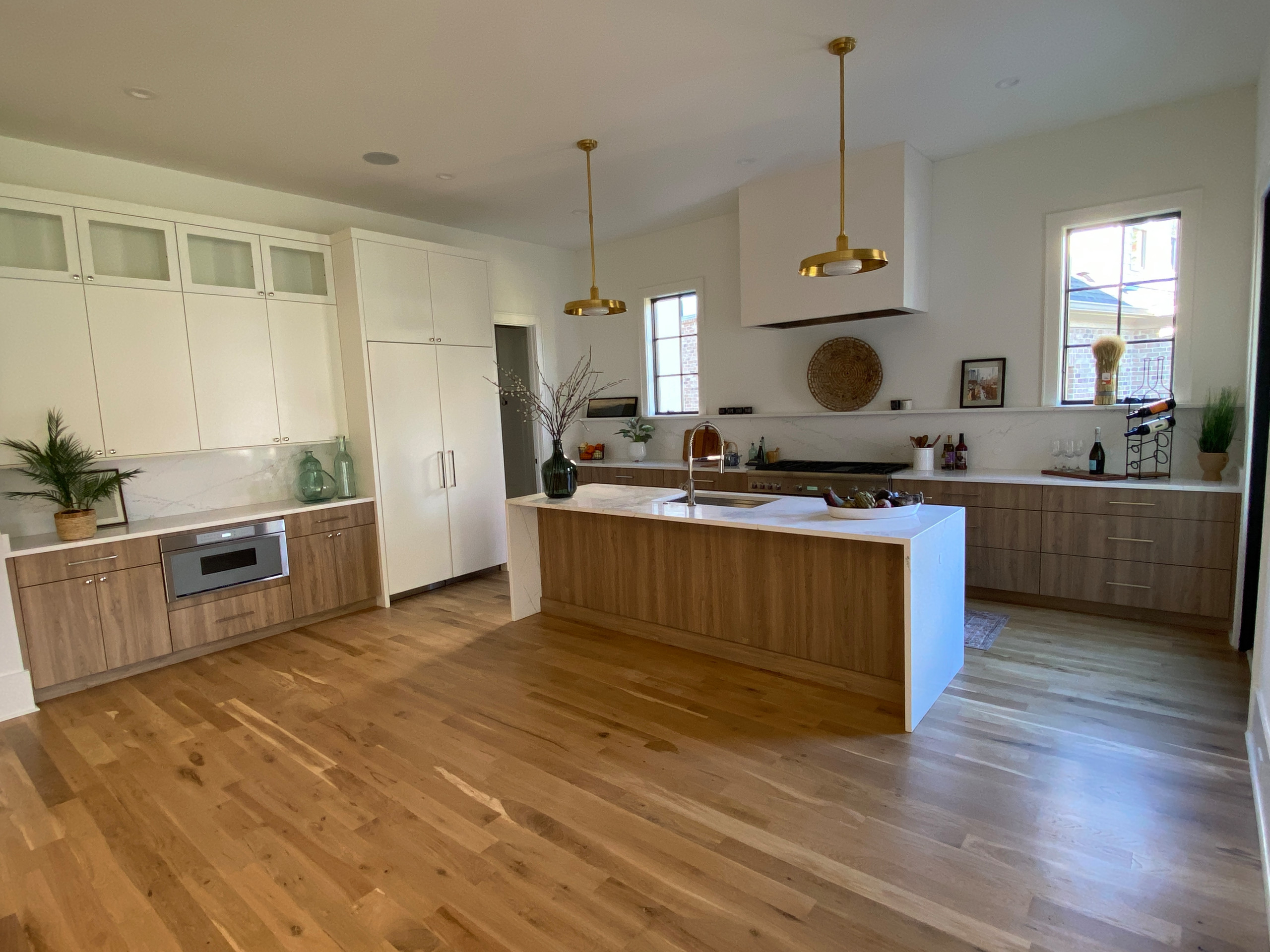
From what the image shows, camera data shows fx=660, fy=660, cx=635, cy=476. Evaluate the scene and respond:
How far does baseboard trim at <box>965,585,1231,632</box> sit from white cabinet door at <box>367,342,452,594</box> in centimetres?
385

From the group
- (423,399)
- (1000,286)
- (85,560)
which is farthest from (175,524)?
(1000,286)

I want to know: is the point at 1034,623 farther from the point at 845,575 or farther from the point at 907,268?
the point at 907,268

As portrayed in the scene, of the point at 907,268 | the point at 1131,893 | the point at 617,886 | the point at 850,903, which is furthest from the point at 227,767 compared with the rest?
the point at 907,268

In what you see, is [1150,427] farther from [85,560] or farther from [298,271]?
[85,560]

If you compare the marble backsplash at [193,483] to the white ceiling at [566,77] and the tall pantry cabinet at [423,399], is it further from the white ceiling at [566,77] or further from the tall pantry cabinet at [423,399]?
the white ceiling at [566,77]

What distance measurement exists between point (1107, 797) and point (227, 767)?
3.28 meters

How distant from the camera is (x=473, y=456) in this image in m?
5.38

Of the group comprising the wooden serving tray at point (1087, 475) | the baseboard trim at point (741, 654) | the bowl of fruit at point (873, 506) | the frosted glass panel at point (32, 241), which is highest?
the frosted glass panel at point (32, 241)

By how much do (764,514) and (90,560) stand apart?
353 centimetres

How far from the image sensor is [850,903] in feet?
5.99

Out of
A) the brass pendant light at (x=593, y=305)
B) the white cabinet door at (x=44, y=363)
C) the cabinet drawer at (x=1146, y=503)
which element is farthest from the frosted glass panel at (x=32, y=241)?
the cabinet drawer at (x=1146, y=503)

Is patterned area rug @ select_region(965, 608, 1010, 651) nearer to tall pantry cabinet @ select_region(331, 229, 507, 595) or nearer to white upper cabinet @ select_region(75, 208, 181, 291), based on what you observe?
tall pantry cabinet @ select_region(331, 229, 507, 595)

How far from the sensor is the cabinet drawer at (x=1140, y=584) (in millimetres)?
3527

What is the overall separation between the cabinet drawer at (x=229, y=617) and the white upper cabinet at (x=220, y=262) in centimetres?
190
